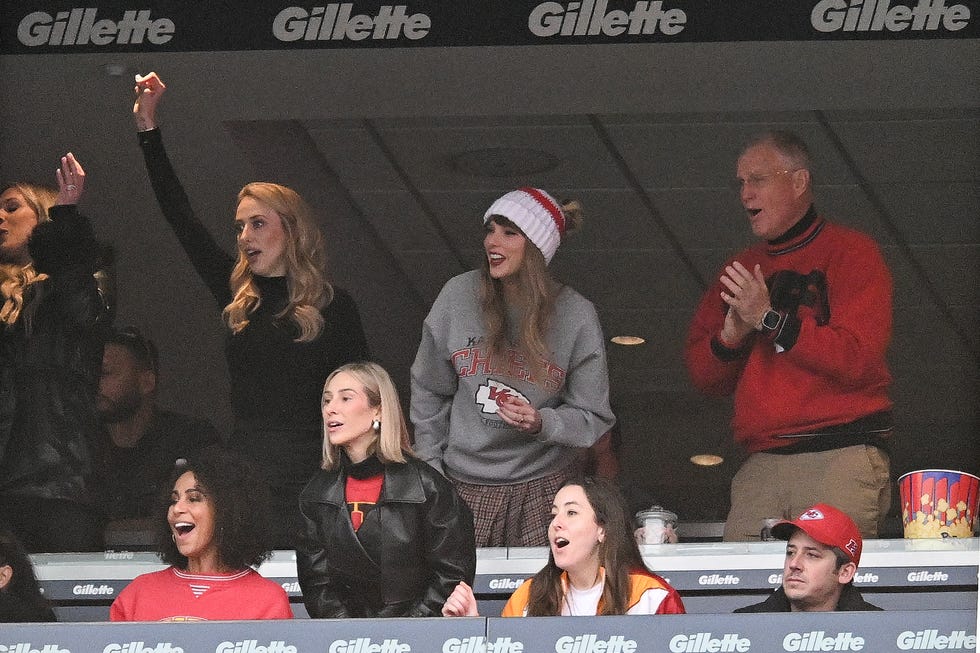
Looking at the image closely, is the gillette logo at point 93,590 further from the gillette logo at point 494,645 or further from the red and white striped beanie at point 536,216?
the red and white striped beanie at point 536,216

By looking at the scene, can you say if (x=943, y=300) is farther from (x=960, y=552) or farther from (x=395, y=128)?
(x=395, y=128)

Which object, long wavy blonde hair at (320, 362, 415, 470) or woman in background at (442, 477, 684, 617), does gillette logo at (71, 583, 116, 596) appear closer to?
long wavy blonde hair at (320, 362, 415, 470)

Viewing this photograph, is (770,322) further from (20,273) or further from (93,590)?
(20,273)

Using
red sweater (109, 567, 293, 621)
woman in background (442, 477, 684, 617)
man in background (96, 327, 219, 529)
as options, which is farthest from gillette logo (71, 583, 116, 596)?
woman in background (442, 477, 684, 617)

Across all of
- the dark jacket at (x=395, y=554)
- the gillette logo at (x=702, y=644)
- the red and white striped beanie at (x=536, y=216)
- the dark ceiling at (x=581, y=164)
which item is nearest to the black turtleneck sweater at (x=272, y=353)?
the dark ceiling at (x=581, y=164)

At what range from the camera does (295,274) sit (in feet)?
24.4

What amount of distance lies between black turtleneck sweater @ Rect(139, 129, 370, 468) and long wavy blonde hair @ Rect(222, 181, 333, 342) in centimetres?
3

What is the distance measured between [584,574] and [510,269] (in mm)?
1329

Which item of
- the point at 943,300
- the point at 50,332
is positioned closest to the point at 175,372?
the point at 50,332

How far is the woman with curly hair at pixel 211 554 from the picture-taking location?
6461 mm

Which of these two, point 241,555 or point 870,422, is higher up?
point 870,422

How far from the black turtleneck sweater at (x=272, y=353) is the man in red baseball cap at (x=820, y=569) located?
174cm

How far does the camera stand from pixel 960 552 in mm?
6711

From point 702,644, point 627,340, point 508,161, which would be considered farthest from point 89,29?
point 702,644
